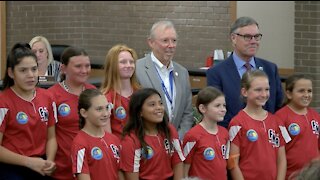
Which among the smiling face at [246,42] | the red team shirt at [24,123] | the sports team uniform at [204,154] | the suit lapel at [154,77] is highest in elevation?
the smiling face at [246,42]

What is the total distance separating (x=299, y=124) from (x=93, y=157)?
1.64m

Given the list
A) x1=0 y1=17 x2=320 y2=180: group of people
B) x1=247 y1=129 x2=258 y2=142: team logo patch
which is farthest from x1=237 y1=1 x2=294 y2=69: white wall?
x1=247 y1=129 x2=258 y2=142: team logo patch

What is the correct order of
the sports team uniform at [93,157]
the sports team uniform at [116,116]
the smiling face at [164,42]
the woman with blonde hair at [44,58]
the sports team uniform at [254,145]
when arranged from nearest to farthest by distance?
the sports team uniform at [93,157], the sports team uniform at [116,116], the sports team uniform at [254,145], the smiling face at [164,42], the woman with blonde hair at [44,58]

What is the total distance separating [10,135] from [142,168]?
91cm

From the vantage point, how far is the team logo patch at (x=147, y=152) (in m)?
4.55

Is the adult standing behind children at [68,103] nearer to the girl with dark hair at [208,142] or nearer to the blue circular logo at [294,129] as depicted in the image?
the girl with dark hair at [208,142]

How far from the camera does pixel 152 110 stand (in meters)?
4.64

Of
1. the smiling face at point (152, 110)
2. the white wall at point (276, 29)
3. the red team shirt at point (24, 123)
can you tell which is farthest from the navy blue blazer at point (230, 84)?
the white wall at point (276, 29)

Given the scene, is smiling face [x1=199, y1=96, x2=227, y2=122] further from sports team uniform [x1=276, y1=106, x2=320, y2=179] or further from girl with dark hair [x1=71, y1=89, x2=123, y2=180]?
girl with dark hair [x1=71, y1=89, x2=123, y2=180]

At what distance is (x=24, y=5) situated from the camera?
433 inches

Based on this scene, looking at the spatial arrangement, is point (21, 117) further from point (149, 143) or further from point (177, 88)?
point (177, 88)

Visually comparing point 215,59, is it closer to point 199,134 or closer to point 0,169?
point 199,134

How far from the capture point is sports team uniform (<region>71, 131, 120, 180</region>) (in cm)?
437

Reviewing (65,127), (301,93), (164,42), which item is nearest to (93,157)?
(65,127)
